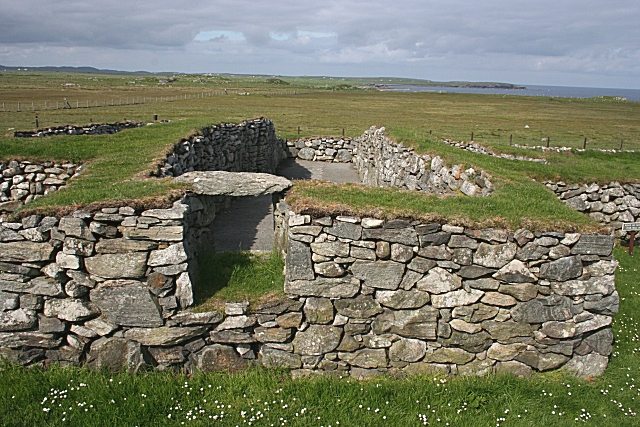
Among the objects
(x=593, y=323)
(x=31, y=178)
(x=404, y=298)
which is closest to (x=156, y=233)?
(x=404, y=298)

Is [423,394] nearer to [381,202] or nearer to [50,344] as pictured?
[381,202]

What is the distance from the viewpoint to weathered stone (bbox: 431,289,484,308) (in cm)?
663

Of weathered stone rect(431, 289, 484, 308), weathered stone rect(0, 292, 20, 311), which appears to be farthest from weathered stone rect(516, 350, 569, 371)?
weathered stone rect(0, 292, 20, 311)

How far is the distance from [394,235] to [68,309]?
15.5 ft

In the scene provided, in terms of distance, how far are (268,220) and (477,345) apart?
26.6ft

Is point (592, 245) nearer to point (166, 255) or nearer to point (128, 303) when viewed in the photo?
point (166, 255)

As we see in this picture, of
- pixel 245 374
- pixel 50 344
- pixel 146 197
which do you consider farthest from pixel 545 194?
pixel 50 344

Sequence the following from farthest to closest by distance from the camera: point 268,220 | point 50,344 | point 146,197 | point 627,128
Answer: point 627,128
point 268,220
point 146,197
point 50,344

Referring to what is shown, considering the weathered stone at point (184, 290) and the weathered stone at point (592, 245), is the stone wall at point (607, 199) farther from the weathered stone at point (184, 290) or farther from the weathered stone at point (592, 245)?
the weathered stone at point (184, 290)

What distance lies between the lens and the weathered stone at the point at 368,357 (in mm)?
6812

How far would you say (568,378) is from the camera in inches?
267

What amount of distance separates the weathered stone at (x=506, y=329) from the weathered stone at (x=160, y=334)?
4.13 meters

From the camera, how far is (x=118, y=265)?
21.4ft

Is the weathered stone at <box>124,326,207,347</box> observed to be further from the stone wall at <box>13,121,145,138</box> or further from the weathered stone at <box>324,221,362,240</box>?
the stone wall at <box>13,121,145,138</box>
